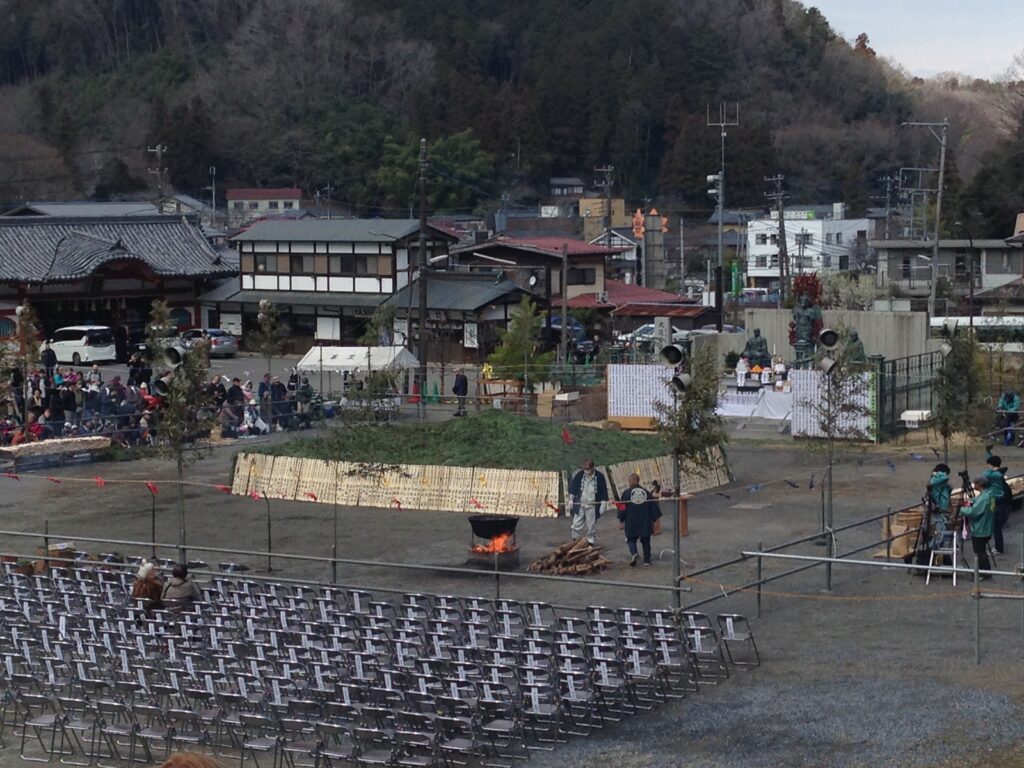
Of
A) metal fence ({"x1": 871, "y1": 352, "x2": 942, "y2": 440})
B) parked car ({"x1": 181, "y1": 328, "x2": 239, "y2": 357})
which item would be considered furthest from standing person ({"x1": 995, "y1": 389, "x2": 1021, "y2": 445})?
parked car ({"x1": 181, "y1": 328, "x2": 239, "y2": 357})

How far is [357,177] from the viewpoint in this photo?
94000mm

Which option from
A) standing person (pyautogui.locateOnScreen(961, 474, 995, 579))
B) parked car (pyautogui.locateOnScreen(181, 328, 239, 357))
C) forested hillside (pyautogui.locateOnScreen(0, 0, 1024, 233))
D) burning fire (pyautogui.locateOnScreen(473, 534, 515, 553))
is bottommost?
burning fire (pyautogui.locateOnScreen(473, 534, 515, 553))

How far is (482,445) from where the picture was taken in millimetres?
25469

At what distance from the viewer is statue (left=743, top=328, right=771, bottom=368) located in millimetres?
37844

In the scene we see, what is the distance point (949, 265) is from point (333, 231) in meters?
28.4

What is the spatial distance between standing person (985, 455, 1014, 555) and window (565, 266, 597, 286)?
127 ft

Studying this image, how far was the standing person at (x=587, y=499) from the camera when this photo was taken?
68.2 feet

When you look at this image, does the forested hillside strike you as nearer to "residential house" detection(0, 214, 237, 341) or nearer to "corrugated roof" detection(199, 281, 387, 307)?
"residential house" detection(0, 214, 237, 341)

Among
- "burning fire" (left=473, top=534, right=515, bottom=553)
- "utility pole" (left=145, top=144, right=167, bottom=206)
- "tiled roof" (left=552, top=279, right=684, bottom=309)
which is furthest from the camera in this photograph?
"utility pole" (left=145, top=144, right=167, bottom=206)

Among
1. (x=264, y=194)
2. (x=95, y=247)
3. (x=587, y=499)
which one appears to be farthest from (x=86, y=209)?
(x=587, y=499)

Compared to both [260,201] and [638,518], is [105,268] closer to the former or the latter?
[638,518]

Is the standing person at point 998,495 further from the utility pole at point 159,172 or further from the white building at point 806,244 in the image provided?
the white building at point 806,244

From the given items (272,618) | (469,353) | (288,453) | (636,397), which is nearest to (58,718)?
(272,618)

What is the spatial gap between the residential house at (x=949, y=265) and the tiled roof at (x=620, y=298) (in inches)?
379
